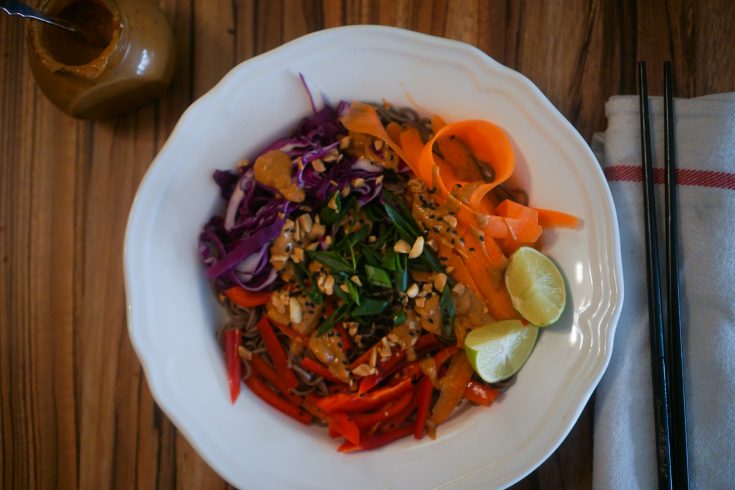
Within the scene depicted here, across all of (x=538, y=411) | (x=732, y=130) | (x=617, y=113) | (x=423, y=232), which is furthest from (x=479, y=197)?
(x=732, y=130)

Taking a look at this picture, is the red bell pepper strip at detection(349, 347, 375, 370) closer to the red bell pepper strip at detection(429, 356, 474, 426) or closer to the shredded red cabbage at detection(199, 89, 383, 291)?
the red bell pepper strip at detection(429, 356, 474, 426)

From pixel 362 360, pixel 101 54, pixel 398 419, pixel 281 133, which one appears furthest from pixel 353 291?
pixel 101 54

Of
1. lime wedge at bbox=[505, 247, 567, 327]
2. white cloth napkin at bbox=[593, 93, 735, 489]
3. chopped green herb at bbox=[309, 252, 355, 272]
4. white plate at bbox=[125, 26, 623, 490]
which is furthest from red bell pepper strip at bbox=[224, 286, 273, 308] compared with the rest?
white cloth napkin at bbox=[593, 93, 735, 489]

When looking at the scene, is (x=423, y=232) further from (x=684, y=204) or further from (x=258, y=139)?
(x=684, y=204)

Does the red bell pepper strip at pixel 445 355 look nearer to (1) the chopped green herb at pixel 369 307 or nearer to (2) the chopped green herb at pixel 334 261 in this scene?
(1) the chopped green herb at pixel 369 307

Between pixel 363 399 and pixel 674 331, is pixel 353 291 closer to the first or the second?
pixel 363 399
